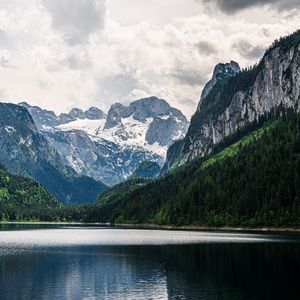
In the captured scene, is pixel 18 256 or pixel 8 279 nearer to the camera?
pixel 8 279

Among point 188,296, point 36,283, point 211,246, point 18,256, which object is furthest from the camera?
point 211,246

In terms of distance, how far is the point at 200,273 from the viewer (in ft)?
283

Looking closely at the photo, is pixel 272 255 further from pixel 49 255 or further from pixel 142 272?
pixel 49 255

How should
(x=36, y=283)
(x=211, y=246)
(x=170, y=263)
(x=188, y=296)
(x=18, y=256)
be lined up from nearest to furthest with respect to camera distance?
(x=188, y=296) → (x=36, y=283) → (x=170, y=263) → (x=18, y=256) → (x=211, y=246)

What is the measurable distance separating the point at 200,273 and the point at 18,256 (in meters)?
47.9

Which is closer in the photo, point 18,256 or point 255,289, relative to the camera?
point 255,289

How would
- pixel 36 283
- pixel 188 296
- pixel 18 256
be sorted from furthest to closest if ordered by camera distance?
pixel 18 256, pixel 36 283, pixel 188 296

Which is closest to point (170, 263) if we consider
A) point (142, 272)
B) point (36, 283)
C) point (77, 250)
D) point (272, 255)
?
point (142, 272)

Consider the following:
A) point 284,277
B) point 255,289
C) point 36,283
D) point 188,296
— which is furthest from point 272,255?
point 36,283

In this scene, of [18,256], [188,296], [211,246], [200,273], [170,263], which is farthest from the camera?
[211,246]

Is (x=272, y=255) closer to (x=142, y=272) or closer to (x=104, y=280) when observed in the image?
(x=142, y=272)

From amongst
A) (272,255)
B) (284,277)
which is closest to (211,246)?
(272,255)

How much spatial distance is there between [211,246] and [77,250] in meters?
34.9

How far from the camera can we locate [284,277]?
79312mm
